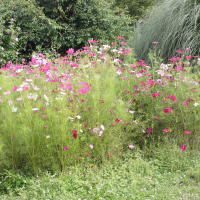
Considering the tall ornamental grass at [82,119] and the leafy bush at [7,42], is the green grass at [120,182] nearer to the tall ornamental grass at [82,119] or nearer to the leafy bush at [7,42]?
the tall ornamental grass at [82,119]

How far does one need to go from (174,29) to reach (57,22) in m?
4.32

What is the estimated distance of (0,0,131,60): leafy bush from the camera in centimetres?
752

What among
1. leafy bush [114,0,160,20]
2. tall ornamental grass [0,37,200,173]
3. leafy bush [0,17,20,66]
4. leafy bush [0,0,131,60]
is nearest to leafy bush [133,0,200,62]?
tall ornamental grass [0,37,200,173]

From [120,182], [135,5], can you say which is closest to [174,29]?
[120,182]

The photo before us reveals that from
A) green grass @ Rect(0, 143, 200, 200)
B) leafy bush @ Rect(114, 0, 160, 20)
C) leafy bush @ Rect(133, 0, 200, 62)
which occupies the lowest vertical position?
green grass @ Rect(0, 143, 200, 200)

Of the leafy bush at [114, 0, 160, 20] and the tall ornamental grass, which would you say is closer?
the tall ornamental grass

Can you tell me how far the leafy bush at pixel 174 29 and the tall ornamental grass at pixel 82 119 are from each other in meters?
2.07

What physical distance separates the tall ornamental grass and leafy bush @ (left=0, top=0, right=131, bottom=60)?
4.52 metres

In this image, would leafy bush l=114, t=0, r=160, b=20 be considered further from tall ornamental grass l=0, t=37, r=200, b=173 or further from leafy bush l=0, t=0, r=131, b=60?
tall ornamental grass l=0, t=37, r=200, b=173

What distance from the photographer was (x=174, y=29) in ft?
17.5

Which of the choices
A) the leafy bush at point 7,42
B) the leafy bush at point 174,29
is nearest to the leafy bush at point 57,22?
the leafy bush at point 7,42

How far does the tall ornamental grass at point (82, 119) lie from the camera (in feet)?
7.48

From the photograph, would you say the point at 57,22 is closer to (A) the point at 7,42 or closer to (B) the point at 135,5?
(A) the point at 7,42

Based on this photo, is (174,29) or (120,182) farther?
(174,29)
